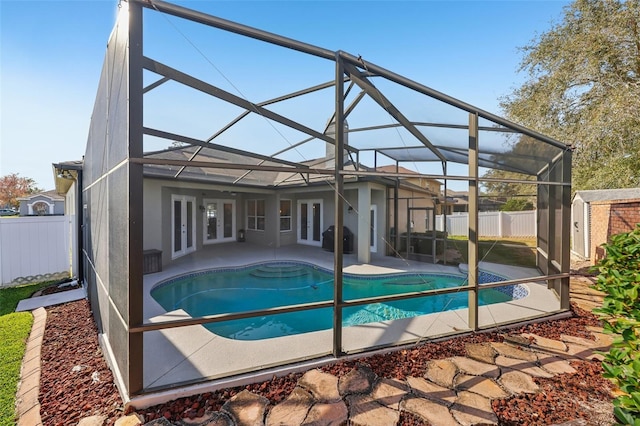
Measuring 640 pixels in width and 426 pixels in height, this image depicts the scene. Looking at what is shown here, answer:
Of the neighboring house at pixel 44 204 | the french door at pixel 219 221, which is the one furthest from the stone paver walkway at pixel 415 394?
the neighboring house at pixel 44 204

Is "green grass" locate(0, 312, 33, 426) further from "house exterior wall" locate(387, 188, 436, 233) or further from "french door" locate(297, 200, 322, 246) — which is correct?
"house exterior wall" locate(387, 188, 436, 233)

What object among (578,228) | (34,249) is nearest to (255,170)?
(34,249)

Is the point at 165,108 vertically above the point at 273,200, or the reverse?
the point at 165,108

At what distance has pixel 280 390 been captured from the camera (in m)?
2.90

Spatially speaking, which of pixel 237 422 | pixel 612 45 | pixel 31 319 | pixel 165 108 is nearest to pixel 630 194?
pixel 612 45

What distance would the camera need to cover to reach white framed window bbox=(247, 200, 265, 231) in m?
13.7

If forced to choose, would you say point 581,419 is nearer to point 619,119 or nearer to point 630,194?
point 630,194

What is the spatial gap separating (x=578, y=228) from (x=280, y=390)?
12.0m

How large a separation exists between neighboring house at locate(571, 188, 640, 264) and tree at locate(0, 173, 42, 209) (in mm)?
54505

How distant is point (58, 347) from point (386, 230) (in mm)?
10339

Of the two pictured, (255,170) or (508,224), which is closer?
(255,170)

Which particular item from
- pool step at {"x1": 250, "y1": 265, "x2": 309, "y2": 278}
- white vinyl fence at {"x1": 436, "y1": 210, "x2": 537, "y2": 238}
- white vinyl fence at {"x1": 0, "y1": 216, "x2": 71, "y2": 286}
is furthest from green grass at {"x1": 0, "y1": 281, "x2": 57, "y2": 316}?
white vinyl fence at {"x1": 436, "y1": 210, "x2": 537, "y2": 238}

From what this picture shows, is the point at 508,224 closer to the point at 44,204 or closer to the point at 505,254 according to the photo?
the point at 505,254

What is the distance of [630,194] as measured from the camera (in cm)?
715
